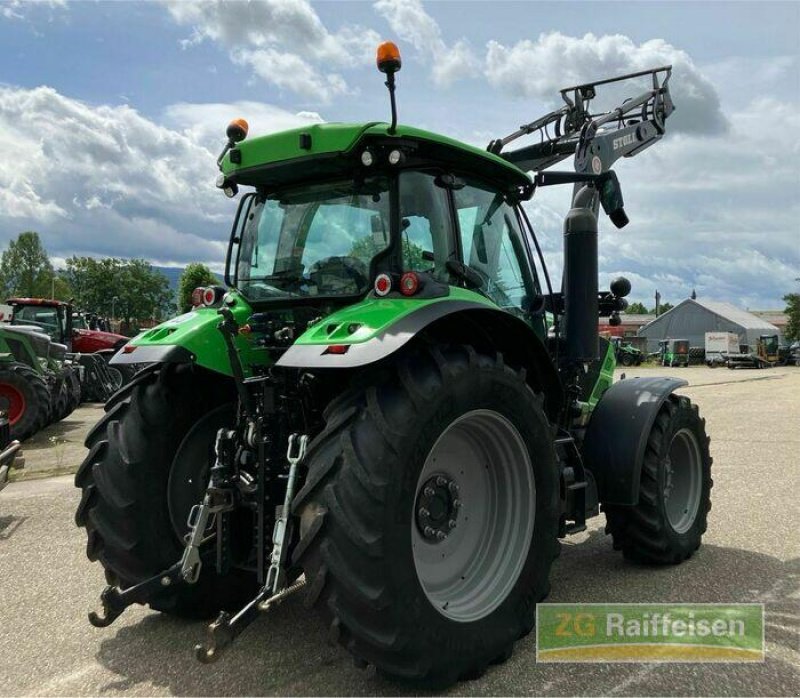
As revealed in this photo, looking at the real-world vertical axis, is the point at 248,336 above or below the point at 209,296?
below

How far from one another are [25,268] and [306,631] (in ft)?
278

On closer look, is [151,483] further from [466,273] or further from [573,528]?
Result: [573,528]

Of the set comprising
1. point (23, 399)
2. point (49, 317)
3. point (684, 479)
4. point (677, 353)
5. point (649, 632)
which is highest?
point (49, 317)

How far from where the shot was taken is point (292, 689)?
3.14 m

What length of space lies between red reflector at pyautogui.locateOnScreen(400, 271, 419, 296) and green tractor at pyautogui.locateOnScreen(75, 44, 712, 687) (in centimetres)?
1

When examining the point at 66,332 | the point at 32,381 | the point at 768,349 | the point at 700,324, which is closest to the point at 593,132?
the point at 32,381

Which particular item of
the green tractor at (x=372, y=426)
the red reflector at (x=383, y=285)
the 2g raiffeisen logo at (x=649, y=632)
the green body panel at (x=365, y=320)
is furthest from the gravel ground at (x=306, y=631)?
the red reflector at (x=383, y=285)

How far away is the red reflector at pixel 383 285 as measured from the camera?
3.35 m

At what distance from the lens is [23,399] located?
11047 mm

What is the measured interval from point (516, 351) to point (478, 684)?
5.51 ft

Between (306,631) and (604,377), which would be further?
(604,377)

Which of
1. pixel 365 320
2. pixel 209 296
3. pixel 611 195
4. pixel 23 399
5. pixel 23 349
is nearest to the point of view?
pixel 365 320

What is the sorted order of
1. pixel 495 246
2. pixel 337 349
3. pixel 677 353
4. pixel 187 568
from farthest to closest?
pixel 677 353 → pixel 495 246 → pixel 187 568 → pixel 337 349

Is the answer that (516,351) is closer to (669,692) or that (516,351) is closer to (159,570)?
(669,692)
